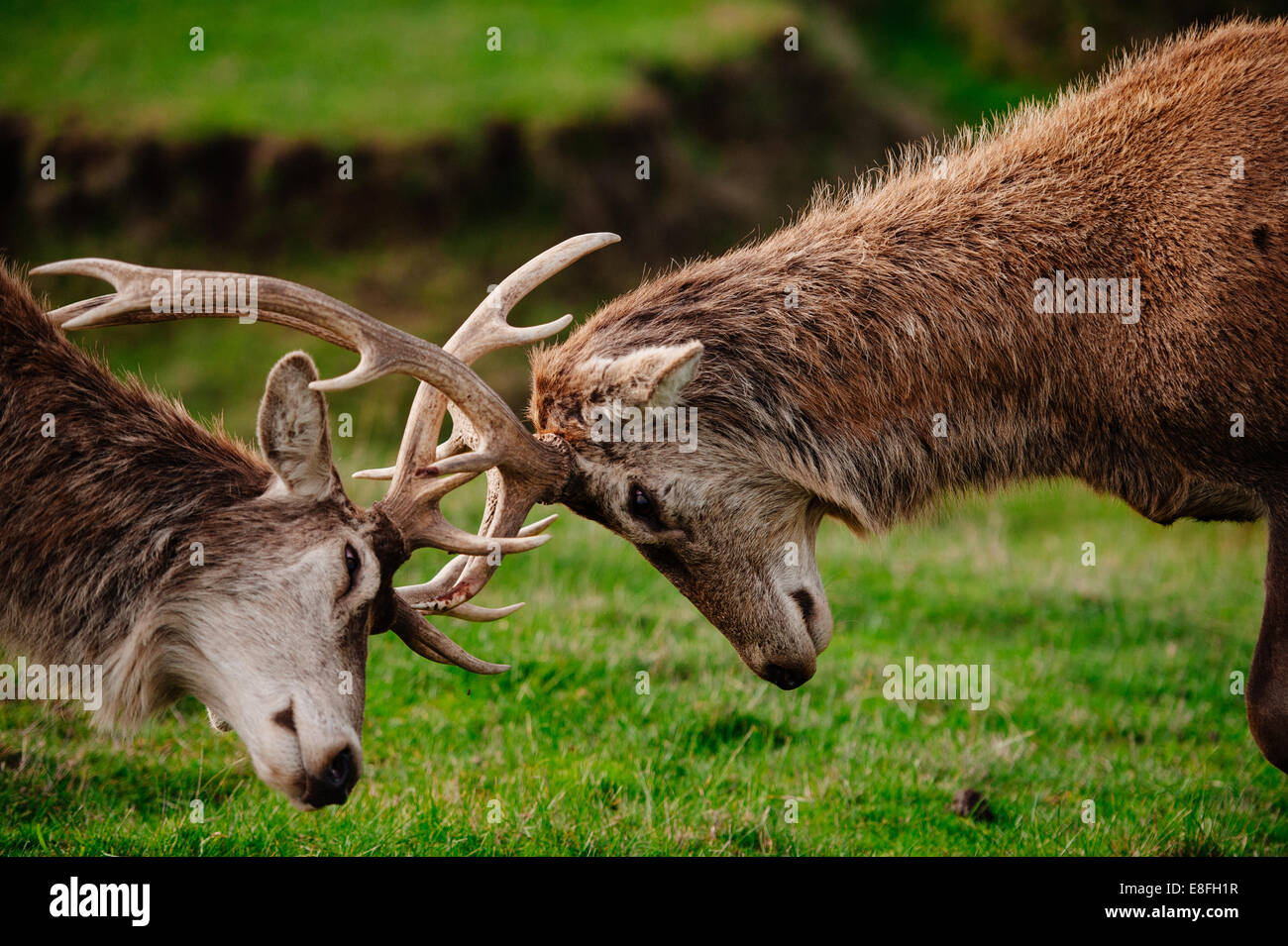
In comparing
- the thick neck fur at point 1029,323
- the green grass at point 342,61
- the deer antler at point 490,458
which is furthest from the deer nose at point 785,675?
the green grass at point 342,61

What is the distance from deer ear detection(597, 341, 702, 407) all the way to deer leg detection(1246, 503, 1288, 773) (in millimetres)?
2166

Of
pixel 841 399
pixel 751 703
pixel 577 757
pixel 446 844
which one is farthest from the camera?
pixel 751 703

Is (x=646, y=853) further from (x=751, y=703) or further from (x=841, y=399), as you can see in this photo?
(x=841, y=399)

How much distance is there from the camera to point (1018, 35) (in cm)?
2280

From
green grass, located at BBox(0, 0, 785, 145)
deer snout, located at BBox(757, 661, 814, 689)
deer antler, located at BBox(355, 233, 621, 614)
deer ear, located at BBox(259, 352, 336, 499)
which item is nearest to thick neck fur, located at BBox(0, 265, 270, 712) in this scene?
deer ear, located at BBox(259, 352, 336, 499)

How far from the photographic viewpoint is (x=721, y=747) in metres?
5.66

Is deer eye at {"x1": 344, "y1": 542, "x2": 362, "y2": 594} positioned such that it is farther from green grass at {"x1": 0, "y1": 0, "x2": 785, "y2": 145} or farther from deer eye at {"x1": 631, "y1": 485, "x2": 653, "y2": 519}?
green grass at {"x1": 0, "y1": 0, "x2": 785, "y2": 145}

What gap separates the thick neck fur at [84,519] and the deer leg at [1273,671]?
11.5 feet

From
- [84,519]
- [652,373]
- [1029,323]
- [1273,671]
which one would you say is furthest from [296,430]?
[1273,671]

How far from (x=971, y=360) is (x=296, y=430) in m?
2.54

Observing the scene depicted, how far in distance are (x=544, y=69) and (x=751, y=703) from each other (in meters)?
12.9

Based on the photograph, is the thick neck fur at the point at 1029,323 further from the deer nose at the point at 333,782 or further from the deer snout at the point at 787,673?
the deer nose at the point at 333,782

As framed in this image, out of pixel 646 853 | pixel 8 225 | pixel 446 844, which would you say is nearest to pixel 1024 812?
pixel 646 853

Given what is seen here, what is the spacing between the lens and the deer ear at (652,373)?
15.3 feet
